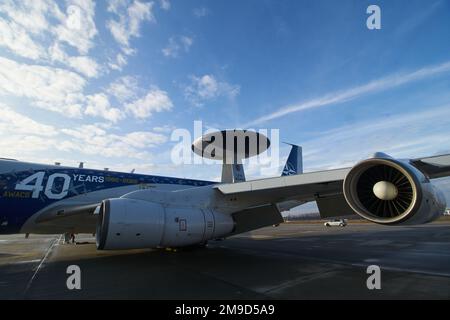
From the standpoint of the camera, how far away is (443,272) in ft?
24.9

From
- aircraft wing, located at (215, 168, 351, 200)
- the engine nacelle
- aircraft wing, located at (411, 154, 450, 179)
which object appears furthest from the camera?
the engine nacelle

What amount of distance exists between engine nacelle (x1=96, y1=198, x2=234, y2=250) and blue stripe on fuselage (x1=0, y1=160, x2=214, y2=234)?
361 centimetres

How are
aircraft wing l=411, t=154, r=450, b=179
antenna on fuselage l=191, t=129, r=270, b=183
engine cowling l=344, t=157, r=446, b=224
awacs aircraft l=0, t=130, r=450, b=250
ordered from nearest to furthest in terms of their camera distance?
1. engine cowling l=344, t=157, r=446, b=224
2. awacs aircraft l=0, t=130, r=450, b=250
3. aircraft wing l=411, t=154, r=450, b=179
4. antenna on fuselage l=191, t=129, r=270, b=183

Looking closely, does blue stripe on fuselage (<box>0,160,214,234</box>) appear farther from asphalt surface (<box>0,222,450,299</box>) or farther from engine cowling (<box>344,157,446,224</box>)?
engine cowling (<box>344,157,446,224</box>)

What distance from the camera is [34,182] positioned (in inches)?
422

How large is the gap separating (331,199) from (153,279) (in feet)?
20.3

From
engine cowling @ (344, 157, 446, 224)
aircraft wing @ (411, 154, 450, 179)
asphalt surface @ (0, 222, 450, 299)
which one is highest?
aircraft wing @ (411, 154, 450, 179)

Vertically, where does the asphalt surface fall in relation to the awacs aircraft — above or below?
below

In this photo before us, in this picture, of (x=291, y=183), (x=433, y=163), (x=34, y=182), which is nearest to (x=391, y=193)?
(x=433, y=163)

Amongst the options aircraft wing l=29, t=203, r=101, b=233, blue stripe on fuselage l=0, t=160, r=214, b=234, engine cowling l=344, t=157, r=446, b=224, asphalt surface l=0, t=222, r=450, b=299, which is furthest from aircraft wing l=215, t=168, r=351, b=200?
blue stripe on fuselage l=0, t=160, r=214, b=234

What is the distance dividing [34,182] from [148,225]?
17.9 feet

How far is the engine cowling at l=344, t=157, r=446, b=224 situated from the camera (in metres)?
5.95
